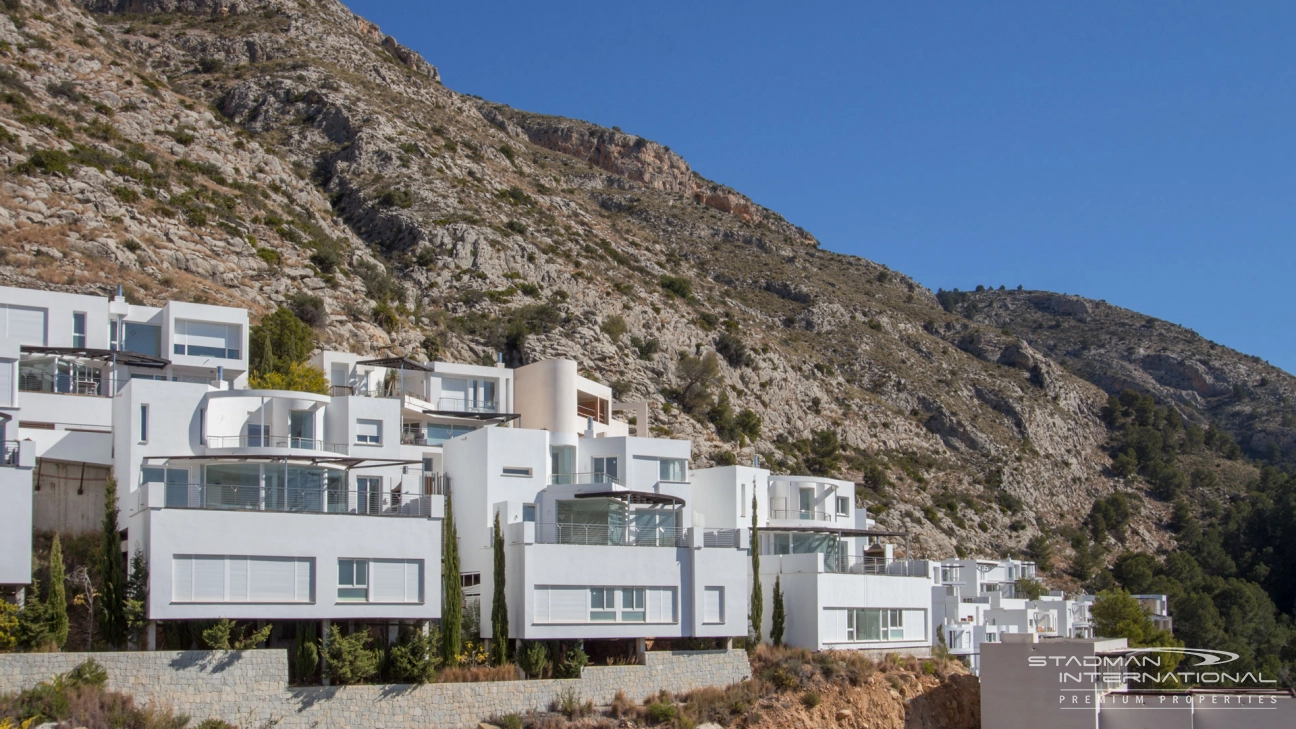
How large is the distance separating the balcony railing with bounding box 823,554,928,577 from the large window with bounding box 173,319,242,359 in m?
27.7

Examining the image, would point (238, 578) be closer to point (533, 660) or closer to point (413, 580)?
point (413, 580)

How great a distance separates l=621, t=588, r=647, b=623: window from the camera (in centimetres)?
4434

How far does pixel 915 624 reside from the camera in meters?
55.4

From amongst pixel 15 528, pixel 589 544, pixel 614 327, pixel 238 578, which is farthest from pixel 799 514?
pixel 614 327

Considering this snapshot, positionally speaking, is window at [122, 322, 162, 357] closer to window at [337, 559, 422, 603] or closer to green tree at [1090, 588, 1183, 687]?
window at [337, 559, 422, 603]

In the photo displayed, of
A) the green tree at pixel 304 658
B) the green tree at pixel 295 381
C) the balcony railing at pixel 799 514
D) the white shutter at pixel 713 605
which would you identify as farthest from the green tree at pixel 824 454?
the green tree at pixel 304 658

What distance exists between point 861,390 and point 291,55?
60696 millimetres

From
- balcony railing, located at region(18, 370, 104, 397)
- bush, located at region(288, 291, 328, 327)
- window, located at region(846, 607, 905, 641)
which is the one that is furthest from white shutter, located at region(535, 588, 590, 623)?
bush, located at region(288, 291, 328, 327)

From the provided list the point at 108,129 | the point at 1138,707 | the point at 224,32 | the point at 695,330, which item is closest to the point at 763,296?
the point at 695,330

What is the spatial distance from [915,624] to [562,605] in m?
19.4

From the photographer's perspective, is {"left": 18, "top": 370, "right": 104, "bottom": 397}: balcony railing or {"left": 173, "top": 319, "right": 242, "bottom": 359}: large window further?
{"left": 173, "top": 319, "right": 242, "bottom": 359}: large window

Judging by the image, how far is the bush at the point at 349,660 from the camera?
37.8 m

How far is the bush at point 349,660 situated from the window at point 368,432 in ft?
35.5

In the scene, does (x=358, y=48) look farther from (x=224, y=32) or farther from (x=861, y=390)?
(x=861, y=390)
